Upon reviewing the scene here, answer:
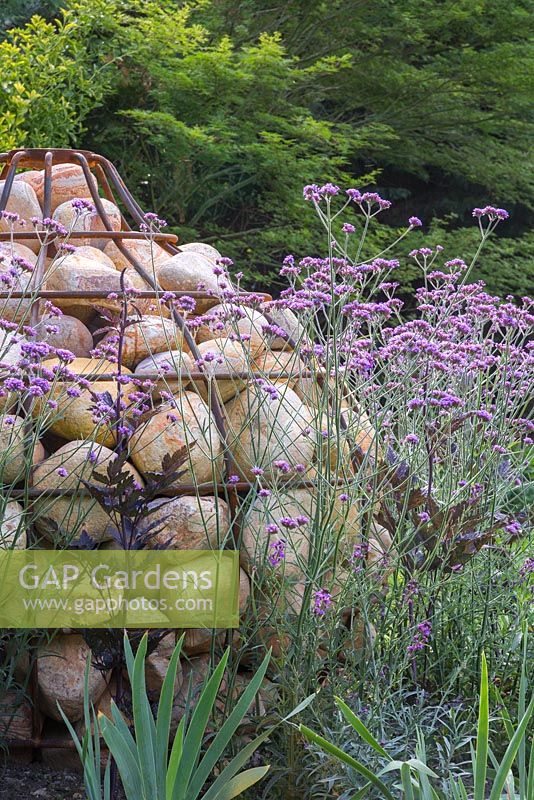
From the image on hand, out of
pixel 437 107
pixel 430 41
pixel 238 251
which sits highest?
pixel 430 41

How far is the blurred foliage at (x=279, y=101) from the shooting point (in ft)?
28.1

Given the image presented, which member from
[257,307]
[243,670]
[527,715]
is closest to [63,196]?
[257,307]

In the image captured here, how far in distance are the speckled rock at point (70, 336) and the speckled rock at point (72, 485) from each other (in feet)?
1.40

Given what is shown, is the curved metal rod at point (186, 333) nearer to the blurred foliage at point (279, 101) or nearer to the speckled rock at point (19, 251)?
the speckled rock at point (19, 251)

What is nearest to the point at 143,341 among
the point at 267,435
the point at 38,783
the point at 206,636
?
the point at 267,435

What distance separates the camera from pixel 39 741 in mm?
2658

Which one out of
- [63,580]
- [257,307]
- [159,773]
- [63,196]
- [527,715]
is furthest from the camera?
[63,196]

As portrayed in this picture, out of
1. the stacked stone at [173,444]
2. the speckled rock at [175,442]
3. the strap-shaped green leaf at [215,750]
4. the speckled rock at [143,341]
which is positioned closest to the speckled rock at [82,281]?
the stacked stone at [173,444]

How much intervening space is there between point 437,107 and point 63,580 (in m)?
9.44

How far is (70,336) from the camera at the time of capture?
309 centimetres

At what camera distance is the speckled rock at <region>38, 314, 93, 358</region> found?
306 cm

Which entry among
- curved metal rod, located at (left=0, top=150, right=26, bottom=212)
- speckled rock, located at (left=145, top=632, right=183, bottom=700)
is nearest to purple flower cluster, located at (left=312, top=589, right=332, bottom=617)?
speckled rock, located at (left=145, top=632, right=183, bottom=700)

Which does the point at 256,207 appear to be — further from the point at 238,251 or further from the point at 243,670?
the point at 243,670

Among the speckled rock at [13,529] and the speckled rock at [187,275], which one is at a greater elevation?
the speckled rock at [187,275]
